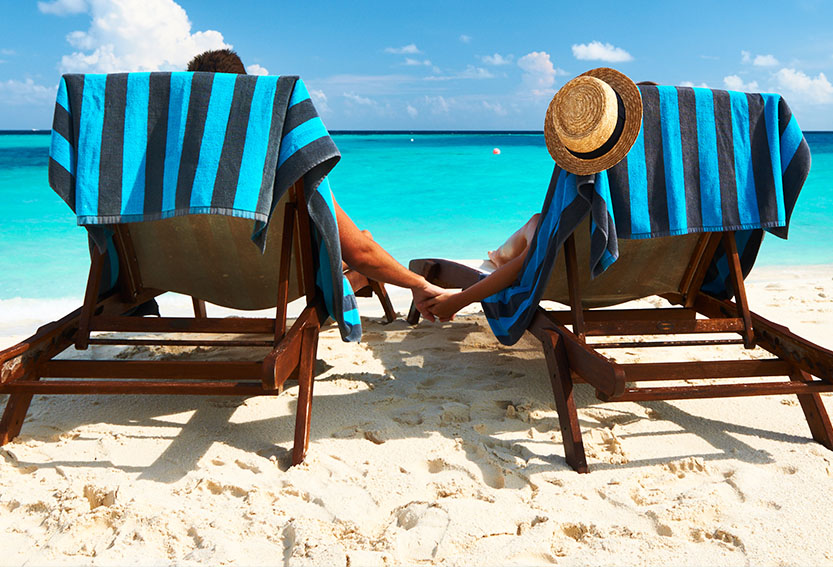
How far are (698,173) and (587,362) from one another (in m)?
0.86

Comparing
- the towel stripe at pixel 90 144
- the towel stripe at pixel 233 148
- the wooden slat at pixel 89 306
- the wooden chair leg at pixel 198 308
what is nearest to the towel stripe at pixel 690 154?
the towel stripe at pixel 233 148

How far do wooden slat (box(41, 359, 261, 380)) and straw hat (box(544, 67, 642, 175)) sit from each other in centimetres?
132

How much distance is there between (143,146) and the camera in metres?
2.17

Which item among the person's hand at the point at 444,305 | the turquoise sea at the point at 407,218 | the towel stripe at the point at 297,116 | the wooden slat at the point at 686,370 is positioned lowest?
the turquoise sea at the point at 407,218

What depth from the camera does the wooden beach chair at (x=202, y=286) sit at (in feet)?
6.84

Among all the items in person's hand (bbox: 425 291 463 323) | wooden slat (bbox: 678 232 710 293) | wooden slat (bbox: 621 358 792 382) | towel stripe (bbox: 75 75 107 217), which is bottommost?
person's hand (bbox: 425 291 463 323)

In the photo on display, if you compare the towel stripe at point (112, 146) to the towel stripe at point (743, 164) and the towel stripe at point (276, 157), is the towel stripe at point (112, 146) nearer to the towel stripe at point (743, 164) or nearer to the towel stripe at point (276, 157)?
the towel stripe at point (276, 157)

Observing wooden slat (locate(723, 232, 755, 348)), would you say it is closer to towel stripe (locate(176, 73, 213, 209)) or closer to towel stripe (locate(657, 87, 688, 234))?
towel stripe (locate(657, 87, 688, 234))

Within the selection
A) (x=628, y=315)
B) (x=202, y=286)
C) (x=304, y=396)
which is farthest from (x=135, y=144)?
(x=628, y=315)

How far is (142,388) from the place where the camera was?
79.7 inches

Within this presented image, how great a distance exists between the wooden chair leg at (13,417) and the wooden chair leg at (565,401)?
74.5 inches

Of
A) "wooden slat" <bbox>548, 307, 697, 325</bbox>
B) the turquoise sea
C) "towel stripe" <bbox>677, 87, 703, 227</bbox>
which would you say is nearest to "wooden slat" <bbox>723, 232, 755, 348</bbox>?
"towel stripe" <bbox>677, 87, 703, 227</bbox>

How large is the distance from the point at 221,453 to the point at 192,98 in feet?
4.00

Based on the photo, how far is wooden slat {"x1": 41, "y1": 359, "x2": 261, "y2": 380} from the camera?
2207 mm
